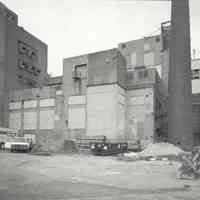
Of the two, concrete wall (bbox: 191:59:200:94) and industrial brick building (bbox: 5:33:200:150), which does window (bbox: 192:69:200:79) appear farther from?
industrial brick building (bbox: 5:33:200:150)

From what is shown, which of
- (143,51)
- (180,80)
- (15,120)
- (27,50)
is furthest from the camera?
(143,51)

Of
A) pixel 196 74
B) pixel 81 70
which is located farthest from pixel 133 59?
pixel 81 70

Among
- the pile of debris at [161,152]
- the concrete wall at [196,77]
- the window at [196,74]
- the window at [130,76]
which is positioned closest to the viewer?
the pile of debris at [161,152]

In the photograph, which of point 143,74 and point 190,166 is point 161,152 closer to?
point 190,166

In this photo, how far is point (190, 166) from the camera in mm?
11312

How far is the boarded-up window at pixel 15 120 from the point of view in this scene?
43619mm

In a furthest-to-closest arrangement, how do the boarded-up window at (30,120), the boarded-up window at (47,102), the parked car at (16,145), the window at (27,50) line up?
the window at (27,50), the boarded-up window at (30,120), the boarded-up window at (47,102), the parked car at (16,145)

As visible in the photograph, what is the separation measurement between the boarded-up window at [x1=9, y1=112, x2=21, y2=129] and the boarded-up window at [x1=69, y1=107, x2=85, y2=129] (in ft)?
38.3

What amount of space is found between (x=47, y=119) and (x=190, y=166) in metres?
32.0

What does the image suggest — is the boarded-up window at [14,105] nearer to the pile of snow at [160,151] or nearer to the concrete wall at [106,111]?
the concrete wall at [106,111]

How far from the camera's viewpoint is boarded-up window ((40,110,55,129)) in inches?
1571

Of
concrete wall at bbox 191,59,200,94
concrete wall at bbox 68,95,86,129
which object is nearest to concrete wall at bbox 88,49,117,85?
concrete wall at bbox 68,95,86,129

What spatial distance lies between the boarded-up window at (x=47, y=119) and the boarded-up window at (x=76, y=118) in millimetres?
3909

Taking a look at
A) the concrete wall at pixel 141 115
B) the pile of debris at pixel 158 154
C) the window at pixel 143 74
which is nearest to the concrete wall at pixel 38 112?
the concrete wall at pixel 141 115
